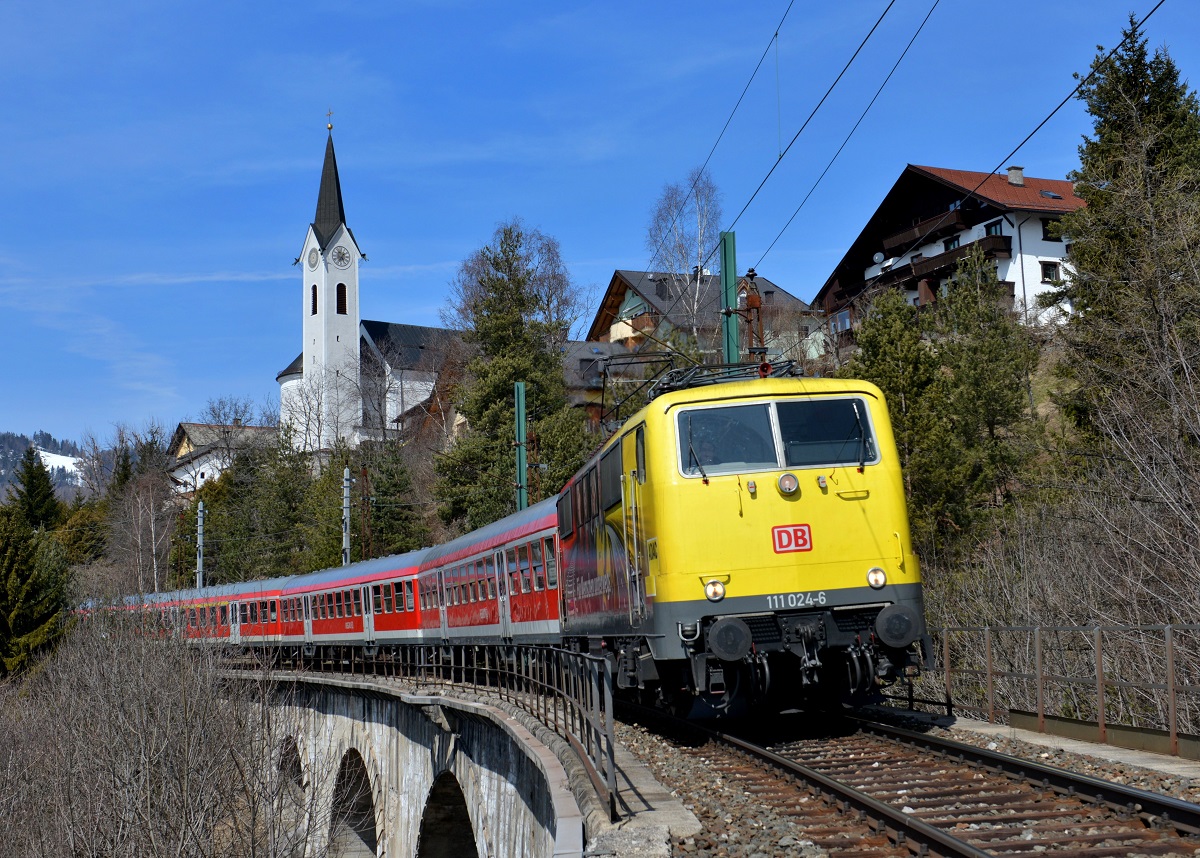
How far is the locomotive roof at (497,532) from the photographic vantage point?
18812 mm

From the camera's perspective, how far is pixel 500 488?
44.8 m

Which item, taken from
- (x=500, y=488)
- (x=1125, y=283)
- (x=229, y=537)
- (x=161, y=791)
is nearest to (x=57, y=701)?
(x=161, y=791)

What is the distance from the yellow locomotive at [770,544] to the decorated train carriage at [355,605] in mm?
17940

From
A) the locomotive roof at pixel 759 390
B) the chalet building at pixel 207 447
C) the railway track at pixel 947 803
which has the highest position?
the chalet building at pixel 207 447

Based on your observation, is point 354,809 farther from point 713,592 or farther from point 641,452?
point 713,592

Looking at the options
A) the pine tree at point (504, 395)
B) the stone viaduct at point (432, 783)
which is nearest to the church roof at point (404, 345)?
the pine tree at point (504, 395)

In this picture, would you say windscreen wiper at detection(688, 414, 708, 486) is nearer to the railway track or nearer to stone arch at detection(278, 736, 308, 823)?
the railway track

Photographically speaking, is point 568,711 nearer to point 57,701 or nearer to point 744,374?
point 744,374

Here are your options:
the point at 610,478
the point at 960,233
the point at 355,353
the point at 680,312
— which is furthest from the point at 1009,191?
the point at 355,353

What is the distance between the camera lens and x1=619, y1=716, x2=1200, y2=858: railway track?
675cm

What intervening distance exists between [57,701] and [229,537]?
112 feet

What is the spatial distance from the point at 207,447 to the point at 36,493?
57.4ft

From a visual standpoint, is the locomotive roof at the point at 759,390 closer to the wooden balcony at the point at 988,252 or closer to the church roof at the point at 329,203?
the wooden balcony at the point at 988,252

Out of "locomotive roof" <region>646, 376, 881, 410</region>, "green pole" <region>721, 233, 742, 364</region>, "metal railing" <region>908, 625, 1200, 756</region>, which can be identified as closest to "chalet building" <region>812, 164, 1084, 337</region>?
"green pole" <region>721, 233, 742, 364</region>
